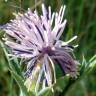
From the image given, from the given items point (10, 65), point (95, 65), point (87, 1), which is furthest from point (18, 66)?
point (87, 1)

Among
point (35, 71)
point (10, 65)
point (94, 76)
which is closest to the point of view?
point (35, 71)

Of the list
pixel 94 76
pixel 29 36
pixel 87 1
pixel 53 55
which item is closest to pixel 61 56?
pixel 53 55

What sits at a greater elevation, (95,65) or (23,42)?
(23,42)

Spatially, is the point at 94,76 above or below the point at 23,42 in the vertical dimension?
below

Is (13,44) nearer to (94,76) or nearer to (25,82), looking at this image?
(25,82)

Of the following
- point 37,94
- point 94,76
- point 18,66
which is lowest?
point 94,76

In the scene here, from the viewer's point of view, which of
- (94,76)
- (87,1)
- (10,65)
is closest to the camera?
(10,65)

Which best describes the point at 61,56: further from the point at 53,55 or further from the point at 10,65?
the point at 10,65

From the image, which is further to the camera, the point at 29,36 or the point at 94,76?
the point at 94,76

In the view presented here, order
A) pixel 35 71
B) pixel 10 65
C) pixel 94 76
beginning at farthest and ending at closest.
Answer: pixel 94 76
pixel 10 65
pixel 35 71
